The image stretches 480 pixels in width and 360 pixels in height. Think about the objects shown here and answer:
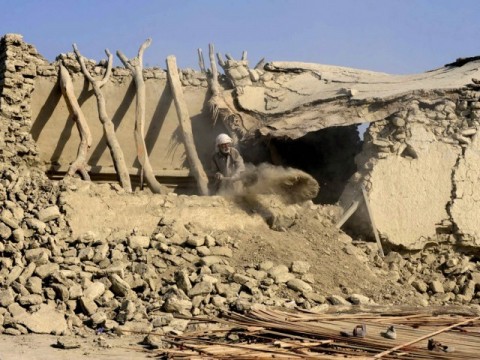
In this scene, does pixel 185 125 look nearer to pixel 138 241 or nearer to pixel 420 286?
pixel 138 241

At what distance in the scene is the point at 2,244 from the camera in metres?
9.87

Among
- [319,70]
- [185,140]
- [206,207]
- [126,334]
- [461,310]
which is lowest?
[126,334]

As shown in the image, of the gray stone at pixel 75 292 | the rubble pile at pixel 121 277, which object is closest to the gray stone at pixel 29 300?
the rubble pile at pixel 121 277

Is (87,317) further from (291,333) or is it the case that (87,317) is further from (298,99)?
(298,99)

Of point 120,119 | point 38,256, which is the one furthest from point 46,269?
point 120,119

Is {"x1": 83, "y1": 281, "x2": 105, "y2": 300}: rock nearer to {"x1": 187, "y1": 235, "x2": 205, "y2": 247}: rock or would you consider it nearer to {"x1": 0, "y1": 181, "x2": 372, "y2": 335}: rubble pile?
{"x1": 0, "y1": 181, "x2": 372, "y2": 335}: rubble pile

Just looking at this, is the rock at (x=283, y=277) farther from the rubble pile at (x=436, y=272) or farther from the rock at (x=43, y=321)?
the rock at (x=43, y=321)

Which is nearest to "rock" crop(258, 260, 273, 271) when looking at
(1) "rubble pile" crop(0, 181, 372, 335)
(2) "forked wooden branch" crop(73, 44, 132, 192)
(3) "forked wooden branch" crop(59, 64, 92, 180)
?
(1) "rubble pile" crop(0, 181, 372, 335)

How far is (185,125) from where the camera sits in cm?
1364

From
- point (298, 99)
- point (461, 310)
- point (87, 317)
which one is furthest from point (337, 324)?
point (298, 99)

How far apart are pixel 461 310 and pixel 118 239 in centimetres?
371

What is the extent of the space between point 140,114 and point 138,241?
3.69m

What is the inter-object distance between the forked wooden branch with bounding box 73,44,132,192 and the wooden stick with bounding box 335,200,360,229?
293cm

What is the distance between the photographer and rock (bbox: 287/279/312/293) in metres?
9.77
